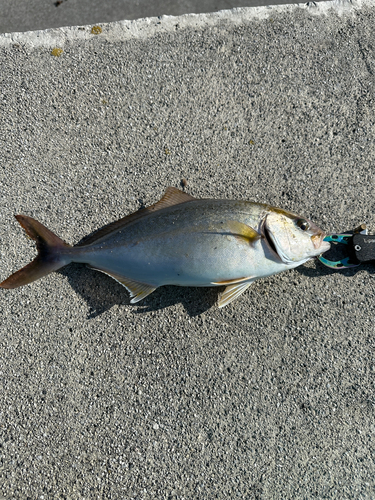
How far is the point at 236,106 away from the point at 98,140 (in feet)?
3.37

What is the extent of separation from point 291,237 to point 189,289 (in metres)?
0.74

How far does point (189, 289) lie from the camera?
2070 millimetres

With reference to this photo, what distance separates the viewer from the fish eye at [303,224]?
1819 mm

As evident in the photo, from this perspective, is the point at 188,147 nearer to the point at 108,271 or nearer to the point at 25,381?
the point at 108,271

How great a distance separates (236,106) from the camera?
2.20 m

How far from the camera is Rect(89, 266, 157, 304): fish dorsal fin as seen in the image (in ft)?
6.30

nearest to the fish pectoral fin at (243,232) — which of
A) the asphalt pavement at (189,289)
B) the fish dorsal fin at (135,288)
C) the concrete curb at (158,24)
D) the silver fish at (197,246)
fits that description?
the silver fish at (197,246)

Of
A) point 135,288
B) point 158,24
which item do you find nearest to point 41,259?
point 135,288

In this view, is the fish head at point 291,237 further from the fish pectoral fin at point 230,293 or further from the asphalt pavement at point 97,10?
the asphalt pavement at point 97,10

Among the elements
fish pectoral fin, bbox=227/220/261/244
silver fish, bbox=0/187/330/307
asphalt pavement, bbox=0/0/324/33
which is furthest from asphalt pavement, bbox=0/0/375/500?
fish pectoral fin, bbox=227/220/261/244

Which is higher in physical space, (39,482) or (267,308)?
(267,308)

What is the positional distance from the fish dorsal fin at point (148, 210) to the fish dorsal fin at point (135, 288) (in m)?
0.29

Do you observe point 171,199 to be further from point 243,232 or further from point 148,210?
point 243,232

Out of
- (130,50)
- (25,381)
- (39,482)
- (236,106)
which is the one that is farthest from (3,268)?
(236,106)
